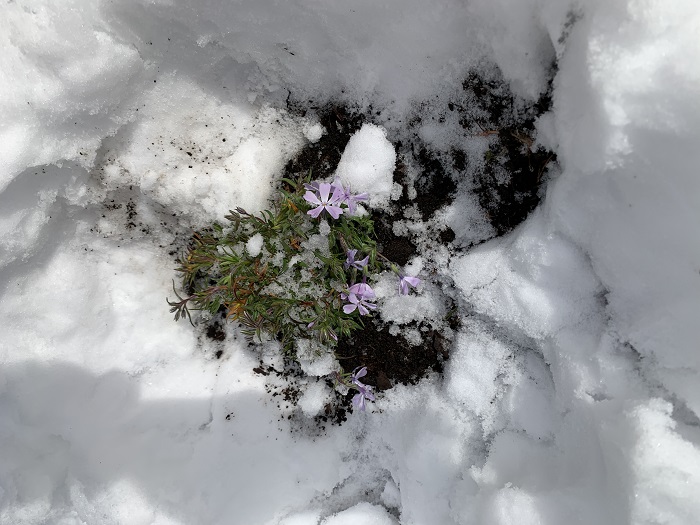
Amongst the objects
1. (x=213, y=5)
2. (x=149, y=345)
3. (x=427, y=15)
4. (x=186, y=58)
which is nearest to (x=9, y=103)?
(x=186, y=58)

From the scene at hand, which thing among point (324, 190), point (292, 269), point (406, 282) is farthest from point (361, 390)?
point (324, 190)

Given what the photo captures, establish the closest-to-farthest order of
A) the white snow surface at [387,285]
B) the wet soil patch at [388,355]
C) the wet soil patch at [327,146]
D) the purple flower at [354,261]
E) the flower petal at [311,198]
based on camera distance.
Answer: the white snow surface at [387,285]
the flower petal at [311,198]
the purple flower at [354,261]
the wet soil patch at [327,146]
the wet soil patch at [388,355]

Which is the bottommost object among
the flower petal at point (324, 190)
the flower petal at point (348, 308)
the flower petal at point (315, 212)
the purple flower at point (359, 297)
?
the flower petal at point (348, 308)

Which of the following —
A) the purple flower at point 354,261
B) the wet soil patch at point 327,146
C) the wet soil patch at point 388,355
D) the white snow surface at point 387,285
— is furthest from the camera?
the wet soil patch at point 388,355

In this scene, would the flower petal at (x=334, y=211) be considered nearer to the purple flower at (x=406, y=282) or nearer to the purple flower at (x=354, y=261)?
the purple flower at (x=354, y=261)

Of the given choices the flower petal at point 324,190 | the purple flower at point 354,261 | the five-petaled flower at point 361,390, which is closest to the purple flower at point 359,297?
the purple flower at point 354,261
